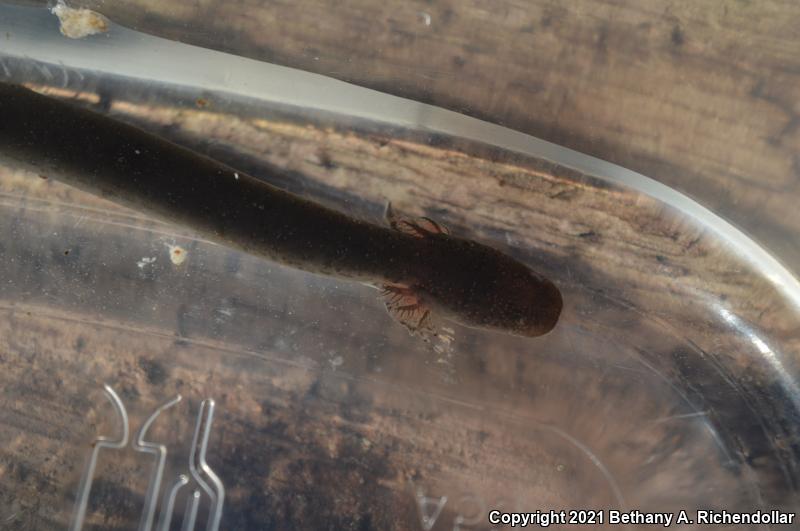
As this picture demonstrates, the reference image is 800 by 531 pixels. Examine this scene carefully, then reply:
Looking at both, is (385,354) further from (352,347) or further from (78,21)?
(78,21)

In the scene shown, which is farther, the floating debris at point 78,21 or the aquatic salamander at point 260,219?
the floating debris at point 78,21

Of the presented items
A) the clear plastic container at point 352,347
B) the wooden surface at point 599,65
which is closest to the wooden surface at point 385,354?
the clear plastic container at point 352,347

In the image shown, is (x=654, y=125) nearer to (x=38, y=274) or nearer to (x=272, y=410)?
(x=272, y=410)

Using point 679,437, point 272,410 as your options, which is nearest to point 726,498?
point 679,437

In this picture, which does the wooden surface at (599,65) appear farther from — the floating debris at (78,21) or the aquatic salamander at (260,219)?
the aquatic salamander at (260,219)

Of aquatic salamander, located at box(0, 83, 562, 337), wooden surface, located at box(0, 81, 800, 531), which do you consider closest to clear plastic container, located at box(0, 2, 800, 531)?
wooden surface, located at box(0, 81, 800, 531)
